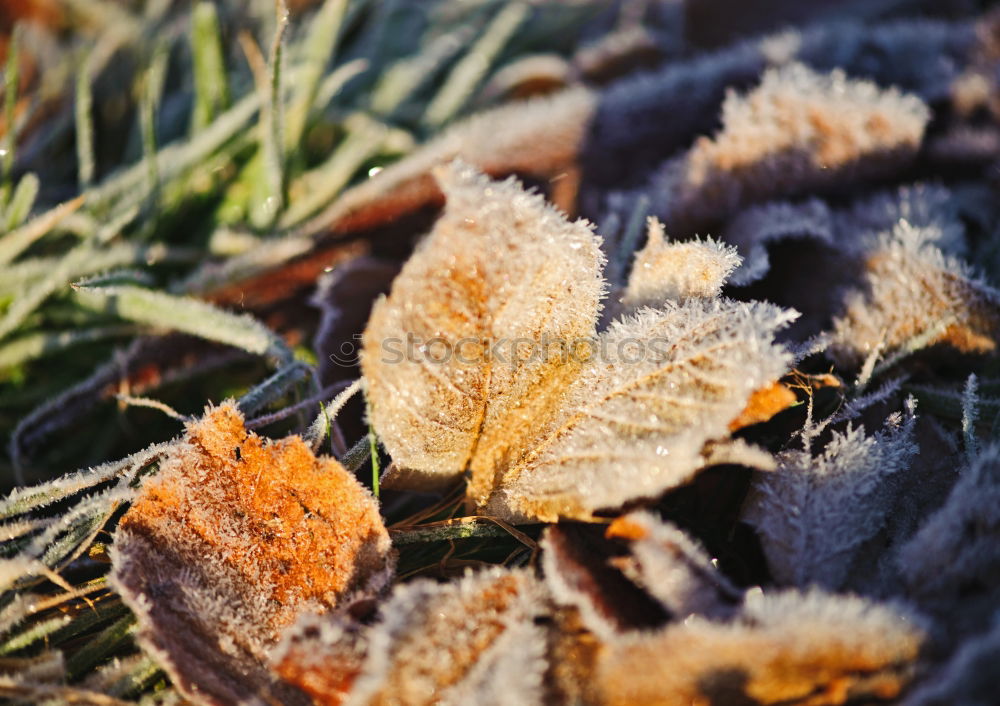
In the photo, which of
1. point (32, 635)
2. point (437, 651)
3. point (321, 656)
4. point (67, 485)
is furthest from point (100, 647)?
point (437, 651)

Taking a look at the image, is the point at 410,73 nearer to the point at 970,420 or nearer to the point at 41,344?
the point at 41,344

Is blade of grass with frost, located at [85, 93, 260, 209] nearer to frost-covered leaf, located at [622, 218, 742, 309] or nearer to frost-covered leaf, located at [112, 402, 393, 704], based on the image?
frost-covered leaf, located at [112, 402, 393, 704]

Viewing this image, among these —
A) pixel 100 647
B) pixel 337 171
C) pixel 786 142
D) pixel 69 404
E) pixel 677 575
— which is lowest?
pixel 100 647

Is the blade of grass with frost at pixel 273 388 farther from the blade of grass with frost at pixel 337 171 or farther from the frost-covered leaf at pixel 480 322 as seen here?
the blade of grass with frost at pixel 337 171

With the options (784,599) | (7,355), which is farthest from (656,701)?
(7,355)

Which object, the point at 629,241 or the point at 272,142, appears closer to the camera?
the point at 629,241

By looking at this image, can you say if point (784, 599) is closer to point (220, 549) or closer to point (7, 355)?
point (220, 549)
